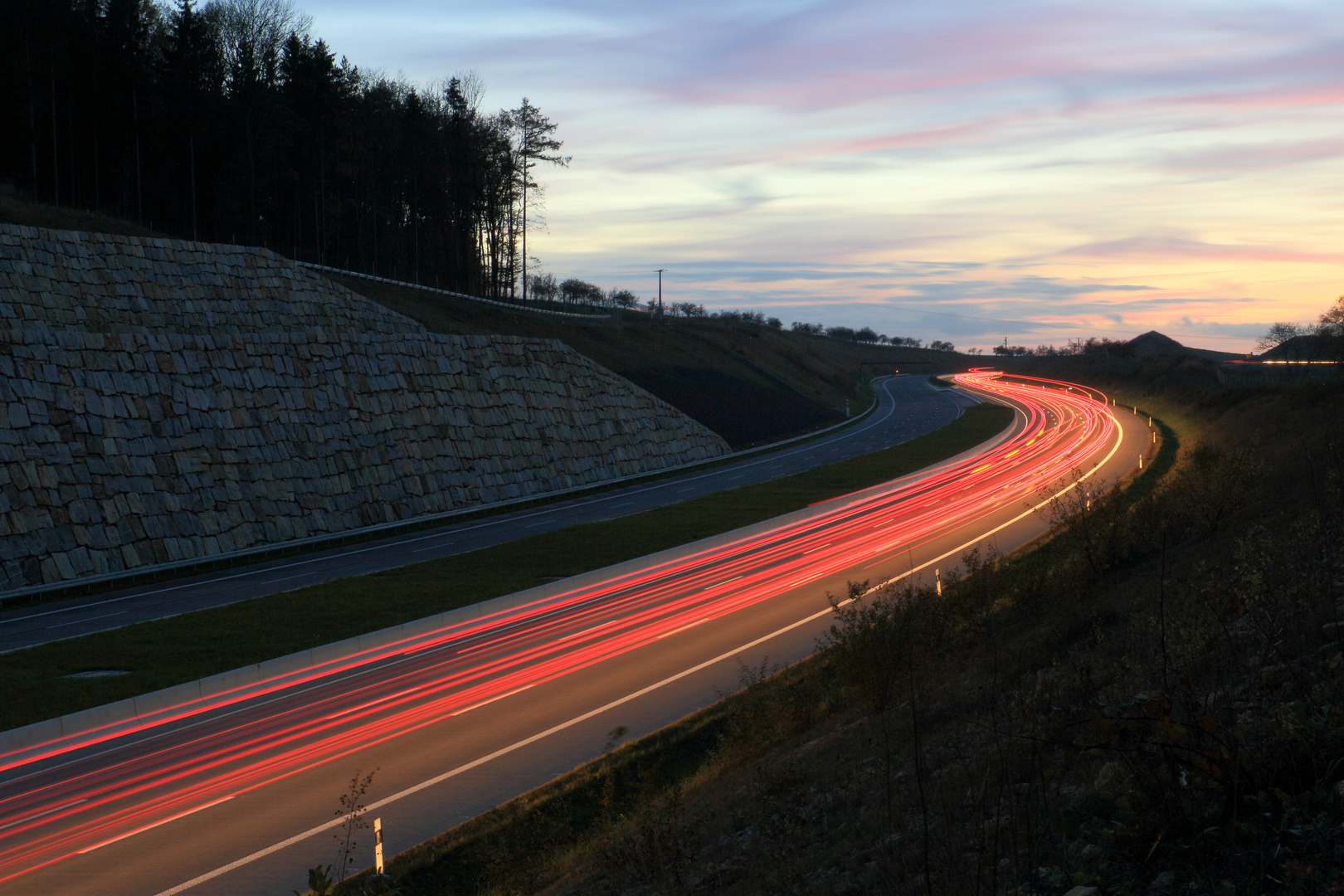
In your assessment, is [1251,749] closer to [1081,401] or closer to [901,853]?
[901,853]

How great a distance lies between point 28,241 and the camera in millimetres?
33719

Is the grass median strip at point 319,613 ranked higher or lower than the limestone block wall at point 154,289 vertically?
lower

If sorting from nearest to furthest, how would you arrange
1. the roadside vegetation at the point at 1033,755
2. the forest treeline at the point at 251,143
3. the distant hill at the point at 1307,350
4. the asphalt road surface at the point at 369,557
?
the roadside vegetation at the point at 1033,755 → the asphalt road surface at the point at 369,557 → the forest treeline at the point at 251,143 → the distant hill at the point at 1307,350

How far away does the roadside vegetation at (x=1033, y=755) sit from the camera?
18.4 feet

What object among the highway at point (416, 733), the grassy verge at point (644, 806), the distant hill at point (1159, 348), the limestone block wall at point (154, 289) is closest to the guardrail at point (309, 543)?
the limestone block wall at point (154, 289)

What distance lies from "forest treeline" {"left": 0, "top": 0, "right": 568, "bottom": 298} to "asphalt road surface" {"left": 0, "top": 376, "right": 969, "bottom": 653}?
31955mm

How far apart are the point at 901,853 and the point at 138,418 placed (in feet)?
108

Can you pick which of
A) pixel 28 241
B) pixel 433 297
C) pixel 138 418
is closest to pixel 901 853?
pixel 138 418

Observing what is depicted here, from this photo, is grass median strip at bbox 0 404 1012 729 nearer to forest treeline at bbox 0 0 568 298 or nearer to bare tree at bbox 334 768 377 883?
bare tree at bbox 334 768 377 883

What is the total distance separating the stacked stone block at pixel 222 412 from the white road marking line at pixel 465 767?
20.7m

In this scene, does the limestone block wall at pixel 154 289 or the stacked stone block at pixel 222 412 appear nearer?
the stacked stone block at pixel 222 412

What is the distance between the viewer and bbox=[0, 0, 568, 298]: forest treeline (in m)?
54.2

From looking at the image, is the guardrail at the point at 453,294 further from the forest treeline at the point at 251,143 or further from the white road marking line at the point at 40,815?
the white road marking line at the point at 40,815

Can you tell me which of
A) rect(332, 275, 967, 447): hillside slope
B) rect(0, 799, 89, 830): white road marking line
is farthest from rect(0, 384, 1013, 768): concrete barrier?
rect(332, 275, 967, 447): hillside slope
